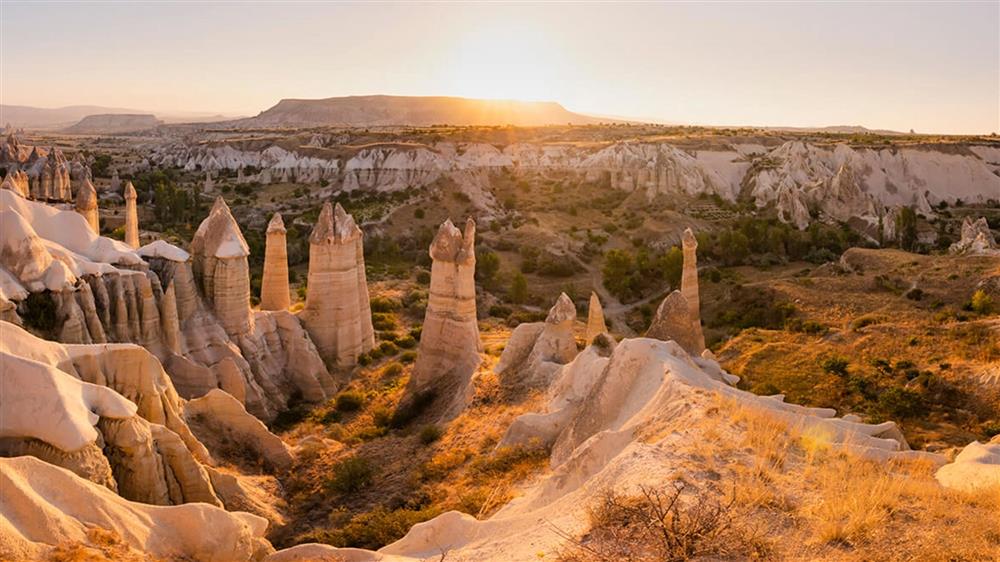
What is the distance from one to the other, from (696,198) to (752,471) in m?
54.1

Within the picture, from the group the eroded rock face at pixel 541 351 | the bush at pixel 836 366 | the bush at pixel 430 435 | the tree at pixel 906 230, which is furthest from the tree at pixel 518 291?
the tree at pixel 906 230

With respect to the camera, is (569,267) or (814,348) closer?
(814,348)

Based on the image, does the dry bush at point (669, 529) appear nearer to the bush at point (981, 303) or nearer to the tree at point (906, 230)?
the bush at point (981, 303)

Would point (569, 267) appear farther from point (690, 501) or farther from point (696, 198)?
point (690, 501)

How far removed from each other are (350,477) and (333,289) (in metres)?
8.33

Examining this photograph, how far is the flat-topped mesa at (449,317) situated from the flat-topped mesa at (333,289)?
2910mm

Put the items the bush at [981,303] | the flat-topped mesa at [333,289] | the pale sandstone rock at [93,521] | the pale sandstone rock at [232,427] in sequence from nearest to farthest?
the pale sandstone rock at [93,521]
the pale sandstone rock at [232,427]
the flat-topped mesa at [333,289]
the bush at [981,303]

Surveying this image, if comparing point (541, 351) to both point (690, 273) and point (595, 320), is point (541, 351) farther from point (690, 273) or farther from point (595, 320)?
point (690, 273)

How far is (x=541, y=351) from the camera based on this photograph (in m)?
16.8

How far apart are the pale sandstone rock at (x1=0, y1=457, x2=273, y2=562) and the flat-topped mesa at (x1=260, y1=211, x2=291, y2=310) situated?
40.8 feet

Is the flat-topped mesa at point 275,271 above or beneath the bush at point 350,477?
above

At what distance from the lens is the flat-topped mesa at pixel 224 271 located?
18.5m

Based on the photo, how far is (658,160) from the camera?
62.7 m

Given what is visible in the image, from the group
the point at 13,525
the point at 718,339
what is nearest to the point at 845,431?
the point at 13,525
